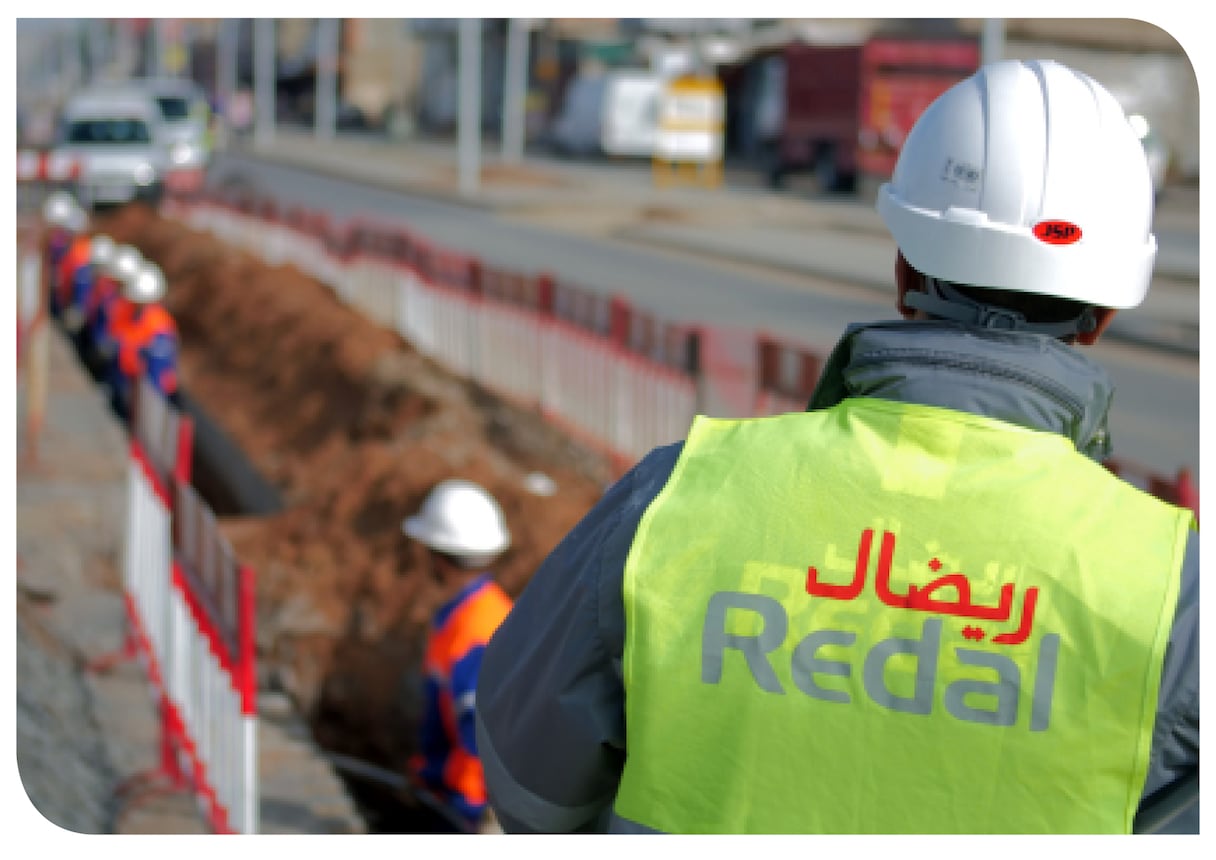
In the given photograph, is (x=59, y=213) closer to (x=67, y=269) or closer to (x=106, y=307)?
(x=67, y=269)

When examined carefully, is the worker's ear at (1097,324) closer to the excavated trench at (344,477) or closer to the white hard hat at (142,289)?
the excavated trench at (344,477)

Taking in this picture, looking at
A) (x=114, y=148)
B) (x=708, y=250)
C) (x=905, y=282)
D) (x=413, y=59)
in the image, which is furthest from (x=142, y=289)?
(x=413, y=59)

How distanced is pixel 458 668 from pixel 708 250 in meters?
20.3

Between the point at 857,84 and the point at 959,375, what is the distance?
33931 millimetres

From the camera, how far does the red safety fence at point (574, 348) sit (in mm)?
8961

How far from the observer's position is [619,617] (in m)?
1.73

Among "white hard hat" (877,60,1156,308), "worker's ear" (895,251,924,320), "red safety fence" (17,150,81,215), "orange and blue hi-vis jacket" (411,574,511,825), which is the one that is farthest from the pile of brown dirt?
"white hard hat" (877,60,1156,308)

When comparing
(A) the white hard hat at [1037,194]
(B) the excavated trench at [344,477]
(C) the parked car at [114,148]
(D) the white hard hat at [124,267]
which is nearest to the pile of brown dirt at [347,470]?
(B) the excavated trench at [344,477]

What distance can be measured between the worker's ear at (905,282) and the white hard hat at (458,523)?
3.85 metres

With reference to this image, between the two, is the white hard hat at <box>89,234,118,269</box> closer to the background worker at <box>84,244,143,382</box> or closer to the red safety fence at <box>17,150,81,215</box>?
the background worker at <box>84,244,143,382</box>

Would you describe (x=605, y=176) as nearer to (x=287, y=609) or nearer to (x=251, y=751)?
(x=287, y=609)
